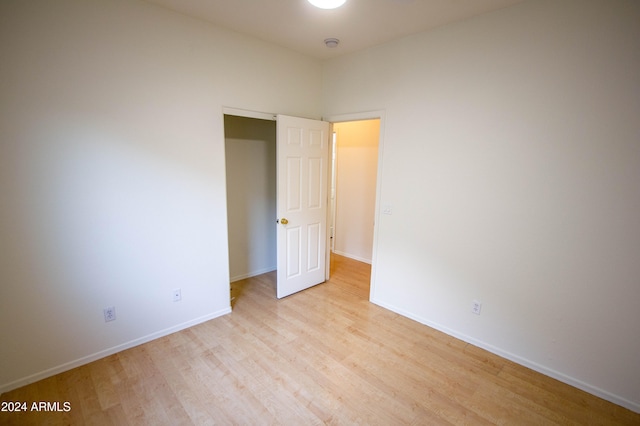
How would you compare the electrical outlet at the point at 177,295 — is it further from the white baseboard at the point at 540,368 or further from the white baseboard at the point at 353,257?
the white baseboard at the point at 353,257

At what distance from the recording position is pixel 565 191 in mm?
1998

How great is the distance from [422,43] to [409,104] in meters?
0.53

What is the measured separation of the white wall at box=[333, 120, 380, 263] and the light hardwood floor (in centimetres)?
208

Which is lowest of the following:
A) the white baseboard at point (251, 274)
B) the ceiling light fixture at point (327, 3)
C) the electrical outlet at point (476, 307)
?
the white baseboard at point (251, 274)

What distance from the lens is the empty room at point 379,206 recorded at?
1817mm

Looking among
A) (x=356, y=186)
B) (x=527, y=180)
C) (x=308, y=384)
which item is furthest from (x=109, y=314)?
(x=356, y=186)

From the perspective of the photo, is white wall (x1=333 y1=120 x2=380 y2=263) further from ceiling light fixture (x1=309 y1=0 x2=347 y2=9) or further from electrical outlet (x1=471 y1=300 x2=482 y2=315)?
ceiling light fixture (x1=309 y1=0 x2=347 y2=9)

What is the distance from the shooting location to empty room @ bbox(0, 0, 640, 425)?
1817 millimetres

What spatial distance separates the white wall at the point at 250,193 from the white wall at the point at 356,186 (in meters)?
1.36

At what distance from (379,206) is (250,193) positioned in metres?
1.76

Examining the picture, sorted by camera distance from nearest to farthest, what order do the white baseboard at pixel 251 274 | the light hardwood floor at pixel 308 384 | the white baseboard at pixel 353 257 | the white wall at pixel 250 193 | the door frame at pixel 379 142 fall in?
the light hardwood floor at pixel 308 384 → the door frame at pixel 379 142 → the white wall at pixel 250 193 → the white baseboard at pixel 251 274 → the white baseboard at pixel 353 257

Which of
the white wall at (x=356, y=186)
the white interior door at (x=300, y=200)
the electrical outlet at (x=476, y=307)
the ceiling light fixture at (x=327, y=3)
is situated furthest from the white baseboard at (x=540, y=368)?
the ceiling light fixture at (x=327, y=3)


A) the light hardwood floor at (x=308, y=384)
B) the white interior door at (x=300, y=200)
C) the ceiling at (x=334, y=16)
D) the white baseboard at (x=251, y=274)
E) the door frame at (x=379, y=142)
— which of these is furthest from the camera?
the white baseboard at (x=251, y=274)

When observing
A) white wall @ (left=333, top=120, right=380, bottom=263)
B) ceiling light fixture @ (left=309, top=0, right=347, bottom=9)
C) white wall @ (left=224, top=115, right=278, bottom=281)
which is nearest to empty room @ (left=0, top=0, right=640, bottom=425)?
ceiling light fixture @ (left=309, top=0, right=347, bottom=9)
